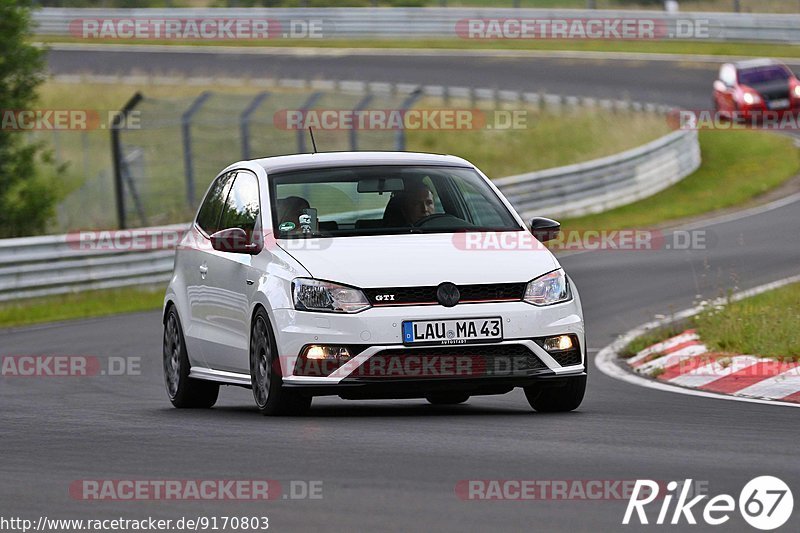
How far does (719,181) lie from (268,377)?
23.1 metres

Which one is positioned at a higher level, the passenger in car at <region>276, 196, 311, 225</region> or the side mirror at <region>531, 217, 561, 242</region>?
the passenger in car at <region>276, 196, 311, 225</region>

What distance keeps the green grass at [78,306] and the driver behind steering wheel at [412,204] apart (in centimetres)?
1099

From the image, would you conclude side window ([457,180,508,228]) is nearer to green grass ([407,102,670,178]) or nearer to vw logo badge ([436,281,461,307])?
vw logo badge ([436,281,461,307])

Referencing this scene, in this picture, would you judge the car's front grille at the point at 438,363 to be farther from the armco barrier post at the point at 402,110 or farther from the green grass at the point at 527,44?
the green grass at the point at 527,44

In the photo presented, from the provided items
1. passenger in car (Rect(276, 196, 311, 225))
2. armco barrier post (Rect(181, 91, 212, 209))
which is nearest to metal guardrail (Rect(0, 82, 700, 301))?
armco barrier post (Rect(181, 91, 212, 209))

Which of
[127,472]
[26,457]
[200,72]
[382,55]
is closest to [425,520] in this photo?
[127,472]

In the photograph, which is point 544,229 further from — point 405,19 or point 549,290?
point 405,19

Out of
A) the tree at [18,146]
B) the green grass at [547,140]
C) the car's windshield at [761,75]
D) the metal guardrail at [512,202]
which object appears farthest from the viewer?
the car's windshield at [761,75]

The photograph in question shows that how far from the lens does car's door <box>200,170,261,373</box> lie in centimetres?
977

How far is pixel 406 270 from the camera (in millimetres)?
8922

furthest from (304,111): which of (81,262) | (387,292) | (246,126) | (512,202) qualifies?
(387,292)

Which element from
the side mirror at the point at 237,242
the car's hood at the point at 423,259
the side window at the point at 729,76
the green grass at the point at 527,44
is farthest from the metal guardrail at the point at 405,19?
the car's hood at the point at 423,259

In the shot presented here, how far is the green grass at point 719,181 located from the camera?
2794 cm

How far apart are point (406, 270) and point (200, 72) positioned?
40687mm
